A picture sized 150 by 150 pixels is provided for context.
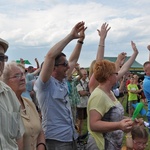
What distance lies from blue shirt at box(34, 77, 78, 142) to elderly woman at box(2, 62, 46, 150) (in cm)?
20

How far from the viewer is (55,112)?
10.3 ft

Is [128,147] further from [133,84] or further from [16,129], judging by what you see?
[133,84]

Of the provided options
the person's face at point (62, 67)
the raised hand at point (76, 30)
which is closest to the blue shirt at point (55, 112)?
the person's face at point (62, 67)

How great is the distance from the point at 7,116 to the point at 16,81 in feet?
3.14

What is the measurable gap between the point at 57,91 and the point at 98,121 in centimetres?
54

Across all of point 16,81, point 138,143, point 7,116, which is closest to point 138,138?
point 138,143

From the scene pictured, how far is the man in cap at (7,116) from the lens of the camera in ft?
6.29

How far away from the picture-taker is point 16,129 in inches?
81.8

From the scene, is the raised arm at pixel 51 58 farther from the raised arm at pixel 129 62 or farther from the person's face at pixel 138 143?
the raised arm at pixel 129 62

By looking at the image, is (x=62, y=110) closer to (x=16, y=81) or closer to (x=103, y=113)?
(x=103, y=113)

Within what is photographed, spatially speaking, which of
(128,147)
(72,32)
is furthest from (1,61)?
(128,147)

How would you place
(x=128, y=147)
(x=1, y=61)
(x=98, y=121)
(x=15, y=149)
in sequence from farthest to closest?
(x=128, y=147) → (x=98, y=121) → (x=15, y=149) → (x=1, y=61)

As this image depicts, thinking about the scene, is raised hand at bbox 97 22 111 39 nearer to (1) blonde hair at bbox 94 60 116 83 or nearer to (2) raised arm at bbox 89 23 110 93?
(2) raised arm at bbox 89 23 110 93

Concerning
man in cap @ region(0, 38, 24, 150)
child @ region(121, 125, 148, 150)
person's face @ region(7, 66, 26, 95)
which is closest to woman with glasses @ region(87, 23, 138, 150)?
child @ region(121, 125, 148, 150)
